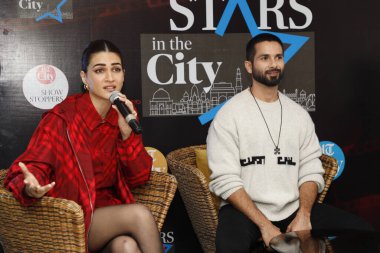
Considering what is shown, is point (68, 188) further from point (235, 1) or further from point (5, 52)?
point (235, 1)

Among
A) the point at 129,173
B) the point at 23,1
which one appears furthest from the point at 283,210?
the point at 23,1

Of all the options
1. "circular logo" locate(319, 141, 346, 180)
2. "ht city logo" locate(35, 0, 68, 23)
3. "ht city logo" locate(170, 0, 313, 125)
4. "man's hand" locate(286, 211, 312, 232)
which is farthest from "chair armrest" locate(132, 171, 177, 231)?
"circular logo" locate(319, 141, 346, 180)

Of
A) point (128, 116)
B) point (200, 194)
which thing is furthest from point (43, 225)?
point (200, 194)

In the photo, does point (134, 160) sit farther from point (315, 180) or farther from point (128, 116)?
point (315, 180)

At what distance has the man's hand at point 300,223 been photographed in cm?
273

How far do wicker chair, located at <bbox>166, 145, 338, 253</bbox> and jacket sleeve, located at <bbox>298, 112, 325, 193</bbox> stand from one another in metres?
0.15

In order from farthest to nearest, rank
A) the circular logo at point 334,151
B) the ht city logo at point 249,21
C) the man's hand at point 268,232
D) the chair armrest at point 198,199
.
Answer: the circular logo at point 334,151
the ht city logo at point 249,21
the chair armrest at point 198,199
the man's hand at point 268,232

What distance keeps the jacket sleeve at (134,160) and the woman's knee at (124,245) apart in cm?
37

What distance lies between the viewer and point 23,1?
3.43 metres

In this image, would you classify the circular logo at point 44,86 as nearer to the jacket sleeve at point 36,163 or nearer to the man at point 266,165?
the jacket sleeve at point 36,163

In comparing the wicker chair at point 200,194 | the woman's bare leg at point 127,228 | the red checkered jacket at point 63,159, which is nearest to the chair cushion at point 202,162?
the wicker chair at point 200,194

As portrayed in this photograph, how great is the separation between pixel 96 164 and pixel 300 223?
100 centimetres

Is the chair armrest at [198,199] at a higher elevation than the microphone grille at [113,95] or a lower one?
lower

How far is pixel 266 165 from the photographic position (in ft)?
9.29
